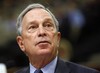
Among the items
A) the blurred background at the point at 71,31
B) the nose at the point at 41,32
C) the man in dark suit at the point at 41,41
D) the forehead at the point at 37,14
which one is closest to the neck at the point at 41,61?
the man in dark suit at the point at 41,41

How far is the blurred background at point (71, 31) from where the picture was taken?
18.2ft

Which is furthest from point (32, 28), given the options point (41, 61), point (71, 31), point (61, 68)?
point (71, 31)

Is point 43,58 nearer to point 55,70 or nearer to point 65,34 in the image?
point 55,70

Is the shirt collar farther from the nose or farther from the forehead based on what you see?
the forehead

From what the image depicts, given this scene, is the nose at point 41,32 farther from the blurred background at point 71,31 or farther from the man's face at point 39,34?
the blurred background at point 71,31

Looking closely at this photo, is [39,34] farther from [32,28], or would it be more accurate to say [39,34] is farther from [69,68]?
[69,68]

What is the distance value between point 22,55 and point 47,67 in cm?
246

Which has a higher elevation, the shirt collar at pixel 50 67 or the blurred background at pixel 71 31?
the shirt collar at pixel 50 67

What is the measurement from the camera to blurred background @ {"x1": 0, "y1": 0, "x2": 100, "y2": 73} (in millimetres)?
5559

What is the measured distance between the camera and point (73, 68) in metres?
3.08

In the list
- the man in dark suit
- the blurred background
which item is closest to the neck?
the man in dark suit

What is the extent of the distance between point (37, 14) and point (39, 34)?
7.0 inches

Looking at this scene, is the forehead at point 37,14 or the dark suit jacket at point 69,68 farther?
the forehead at point 37,14

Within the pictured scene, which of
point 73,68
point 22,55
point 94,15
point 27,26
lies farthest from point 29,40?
point 94,15
